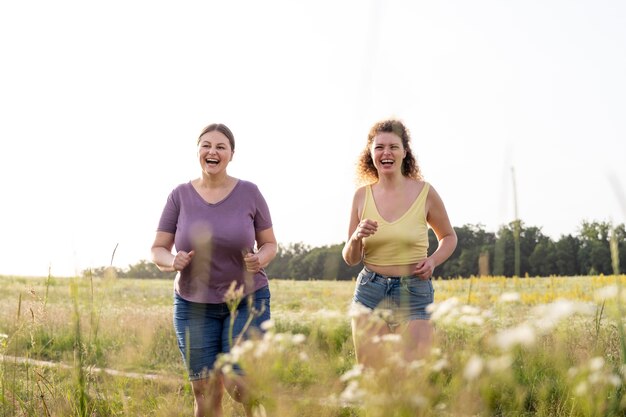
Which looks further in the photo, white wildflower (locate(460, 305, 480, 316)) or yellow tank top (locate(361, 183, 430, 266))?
yellow tank top (locate(361, 183, 430, 266))

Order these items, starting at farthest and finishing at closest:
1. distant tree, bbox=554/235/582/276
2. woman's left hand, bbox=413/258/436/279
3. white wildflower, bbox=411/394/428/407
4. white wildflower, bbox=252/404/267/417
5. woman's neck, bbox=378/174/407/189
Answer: distant tree, bbox=554/235/582/276 < woman's neck, bbox=378/174/407/189 < woman's left hand, bbox=413/258/436/279 < white wildflower, bbox=252/404/267/417 < white wildflower, bbox=411/394/428/407

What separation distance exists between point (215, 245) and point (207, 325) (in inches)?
19.0

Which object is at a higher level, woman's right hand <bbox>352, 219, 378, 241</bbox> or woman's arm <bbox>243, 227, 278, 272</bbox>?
woman's right hand <bbox>352, 219, 378, 241</bbox>

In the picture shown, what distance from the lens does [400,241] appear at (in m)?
A: 4.15

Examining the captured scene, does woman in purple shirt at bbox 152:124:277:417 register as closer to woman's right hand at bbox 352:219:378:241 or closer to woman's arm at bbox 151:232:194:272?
woman's arm at bbox 151:232:194:272

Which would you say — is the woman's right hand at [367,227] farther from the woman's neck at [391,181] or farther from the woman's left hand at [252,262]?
the woman's neck at [391,181]

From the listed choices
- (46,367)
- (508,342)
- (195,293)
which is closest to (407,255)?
(195,293)

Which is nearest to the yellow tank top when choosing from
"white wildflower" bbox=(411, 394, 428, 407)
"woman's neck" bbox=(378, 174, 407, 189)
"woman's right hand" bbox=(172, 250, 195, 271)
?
"woman's neck" bbox=(378, 174, 407, 189)

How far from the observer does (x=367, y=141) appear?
4680 mm

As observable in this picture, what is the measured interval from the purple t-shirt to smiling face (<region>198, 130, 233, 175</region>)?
208 millimetres

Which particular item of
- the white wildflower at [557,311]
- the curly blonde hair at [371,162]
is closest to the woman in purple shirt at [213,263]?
the curly blonde hair at [371,162]

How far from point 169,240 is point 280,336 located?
2619 millimetres

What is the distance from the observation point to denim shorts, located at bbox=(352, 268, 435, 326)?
157 inches

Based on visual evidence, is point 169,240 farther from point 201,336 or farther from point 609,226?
point 609,226
